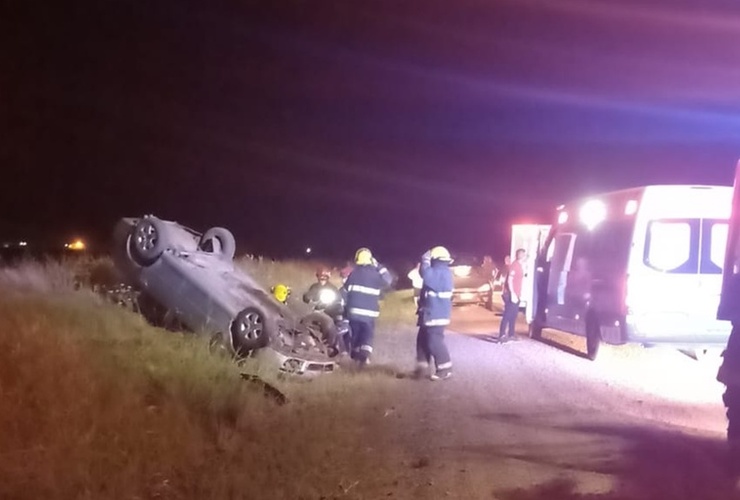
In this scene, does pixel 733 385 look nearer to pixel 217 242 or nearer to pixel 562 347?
pixel 217 242

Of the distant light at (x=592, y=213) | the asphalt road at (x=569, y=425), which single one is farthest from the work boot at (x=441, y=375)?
the distant light at (x=592, y=213)

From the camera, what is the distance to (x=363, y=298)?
12.7 m

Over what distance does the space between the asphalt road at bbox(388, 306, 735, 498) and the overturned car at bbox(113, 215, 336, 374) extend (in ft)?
4.96

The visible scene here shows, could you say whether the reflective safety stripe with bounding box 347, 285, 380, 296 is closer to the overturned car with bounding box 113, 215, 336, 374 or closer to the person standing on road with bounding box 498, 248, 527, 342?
the overturned car with bounding box 113, 215, 336, 374

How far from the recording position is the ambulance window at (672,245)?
12539 mm

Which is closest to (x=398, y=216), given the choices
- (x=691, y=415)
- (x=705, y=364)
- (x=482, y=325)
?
(x=482, y=325)

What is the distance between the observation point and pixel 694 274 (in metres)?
12.5

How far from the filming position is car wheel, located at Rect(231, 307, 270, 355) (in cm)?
1138

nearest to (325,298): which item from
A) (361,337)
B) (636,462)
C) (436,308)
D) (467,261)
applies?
(361,337)

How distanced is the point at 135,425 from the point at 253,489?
62.5 inches

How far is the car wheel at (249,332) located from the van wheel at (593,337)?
5.06 meters

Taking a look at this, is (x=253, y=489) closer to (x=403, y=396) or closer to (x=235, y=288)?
(x=403, y=396)

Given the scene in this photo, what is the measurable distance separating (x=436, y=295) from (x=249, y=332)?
2.33 metres

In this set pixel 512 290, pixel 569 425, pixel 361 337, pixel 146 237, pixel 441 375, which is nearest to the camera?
pixel 569 425
